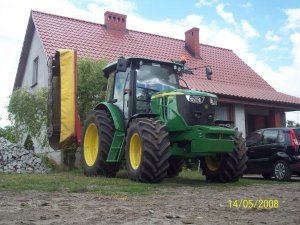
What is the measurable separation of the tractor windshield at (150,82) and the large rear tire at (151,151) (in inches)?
44.9

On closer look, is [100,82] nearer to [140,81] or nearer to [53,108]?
[53,108]

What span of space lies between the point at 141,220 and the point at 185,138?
4.23 m

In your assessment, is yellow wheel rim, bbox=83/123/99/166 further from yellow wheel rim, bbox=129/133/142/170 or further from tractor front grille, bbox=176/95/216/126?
tractor front grille, bbox=176/95/216/126

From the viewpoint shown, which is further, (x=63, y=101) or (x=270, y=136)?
(x=270, y=136)

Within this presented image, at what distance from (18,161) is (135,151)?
5305 mm

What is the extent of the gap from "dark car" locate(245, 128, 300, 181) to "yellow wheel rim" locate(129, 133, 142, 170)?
4.46m

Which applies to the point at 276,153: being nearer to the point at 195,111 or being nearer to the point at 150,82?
the point at 195,111

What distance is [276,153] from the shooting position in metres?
11.2

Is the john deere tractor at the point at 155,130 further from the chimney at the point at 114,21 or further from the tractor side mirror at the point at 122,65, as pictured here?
the chimney at the point at 114,21

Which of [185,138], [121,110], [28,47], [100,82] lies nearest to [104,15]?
[28,47]

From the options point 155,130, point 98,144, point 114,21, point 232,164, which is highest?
point 114,21

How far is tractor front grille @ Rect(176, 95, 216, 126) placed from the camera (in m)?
8.23

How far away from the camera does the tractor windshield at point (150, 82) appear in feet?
30.4

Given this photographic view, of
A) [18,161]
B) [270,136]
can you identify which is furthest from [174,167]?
[18,161]
